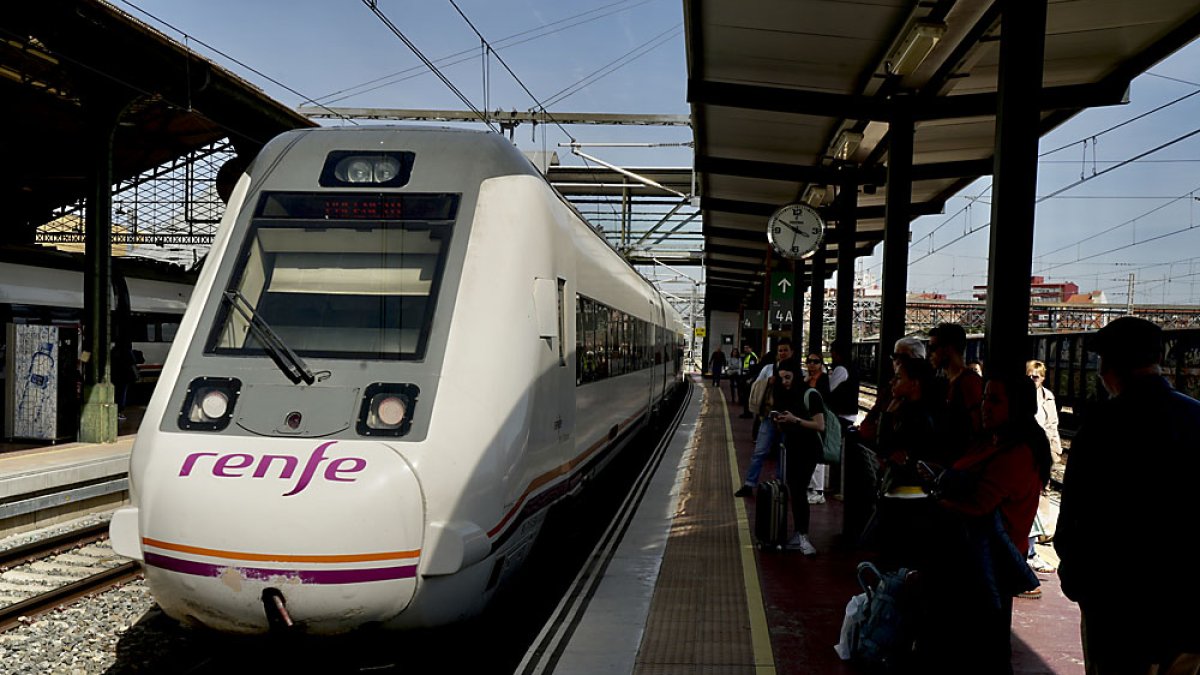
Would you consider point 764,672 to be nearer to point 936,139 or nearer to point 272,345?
point 272,345

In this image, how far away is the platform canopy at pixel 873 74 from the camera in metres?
8.20

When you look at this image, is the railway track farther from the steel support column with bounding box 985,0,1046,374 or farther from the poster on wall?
the steel support column with bounding box 985,0,1046,374

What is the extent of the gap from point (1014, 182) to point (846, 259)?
8792 mm

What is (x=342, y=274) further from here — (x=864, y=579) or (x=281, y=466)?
(x=864, y=579)

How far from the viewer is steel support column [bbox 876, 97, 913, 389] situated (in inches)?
400

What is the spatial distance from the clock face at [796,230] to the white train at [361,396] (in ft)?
21.7

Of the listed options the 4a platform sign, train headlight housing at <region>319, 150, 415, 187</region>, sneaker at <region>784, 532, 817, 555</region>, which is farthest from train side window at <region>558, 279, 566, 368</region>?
the 4a platform sign

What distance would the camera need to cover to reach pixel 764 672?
4.93 metres

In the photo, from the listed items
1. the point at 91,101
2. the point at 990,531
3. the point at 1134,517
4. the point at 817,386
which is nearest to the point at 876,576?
the point at 990,531

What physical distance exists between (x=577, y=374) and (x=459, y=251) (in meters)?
2.26

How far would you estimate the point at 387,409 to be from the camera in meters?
4.95

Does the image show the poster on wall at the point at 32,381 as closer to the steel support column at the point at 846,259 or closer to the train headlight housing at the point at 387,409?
the train headlight housing at the point at 387,409

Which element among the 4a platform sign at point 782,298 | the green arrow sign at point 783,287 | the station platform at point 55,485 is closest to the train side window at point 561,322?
the station platform at point 55,485

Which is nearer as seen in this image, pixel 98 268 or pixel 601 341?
pixel 601 341
